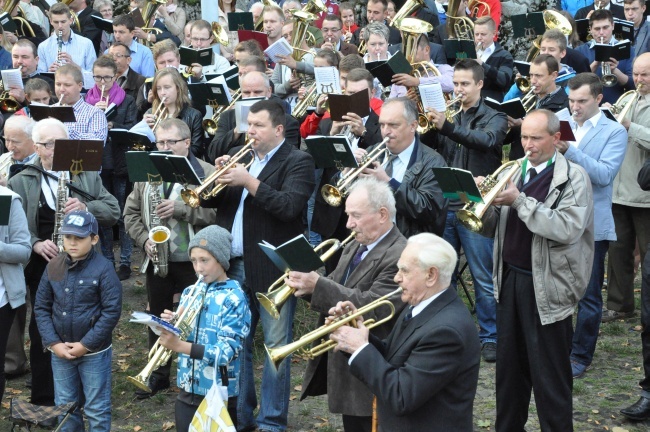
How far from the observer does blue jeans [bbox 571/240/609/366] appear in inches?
337

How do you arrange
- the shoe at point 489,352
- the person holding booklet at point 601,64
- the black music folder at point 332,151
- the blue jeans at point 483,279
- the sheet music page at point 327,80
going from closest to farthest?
the black music folder at point 332,151
the shoe at point 489,352
the blue jeans at point 483,279
the sheet music page at point 327,80
the person holding booklet at point 601,64

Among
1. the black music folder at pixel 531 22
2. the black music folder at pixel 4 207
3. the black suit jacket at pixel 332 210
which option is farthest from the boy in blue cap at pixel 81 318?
the black music folder at pixel 531 22

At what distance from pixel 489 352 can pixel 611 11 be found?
24.1ft

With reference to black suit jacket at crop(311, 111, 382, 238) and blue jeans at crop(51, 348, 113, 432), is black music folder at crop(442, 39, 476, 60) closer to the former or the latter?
black suit jacket at crop(311, 111, 382, 238)

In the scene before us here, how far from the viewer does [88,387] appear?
7.13 meters

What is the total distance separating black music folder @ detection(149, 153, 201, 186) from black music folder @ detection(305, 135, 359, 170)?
93 cm

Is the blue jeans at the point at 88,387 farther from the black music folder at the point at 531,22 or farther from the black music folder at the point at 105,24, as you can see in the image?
the black music folder at the point at 531,22

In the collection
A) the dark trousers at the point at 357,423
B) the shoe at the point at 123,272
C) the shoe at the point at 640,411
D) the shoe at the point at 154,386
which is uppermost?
the dark trousers at the point at 357,423

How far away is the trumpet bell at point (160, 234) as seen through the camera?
→ 800 centimetres

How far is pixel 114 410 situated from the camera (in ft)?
27.2

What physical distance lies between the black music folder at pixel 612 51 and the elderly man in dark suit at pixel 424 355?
607 centimetres

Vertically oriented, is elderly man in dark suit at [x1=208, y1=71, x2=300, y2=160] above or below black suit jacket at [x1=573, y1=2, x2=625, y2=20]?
above

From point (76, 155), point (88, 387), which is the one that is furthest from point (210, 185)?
point (88, 387)

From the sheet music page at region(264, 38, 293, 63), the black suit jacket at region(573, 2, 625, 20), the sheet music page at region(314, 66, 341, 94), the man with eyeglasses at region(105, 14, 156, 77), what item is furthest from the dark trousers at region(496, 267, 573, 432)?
the black suit jacket at region(573, 2, 625, 20)
